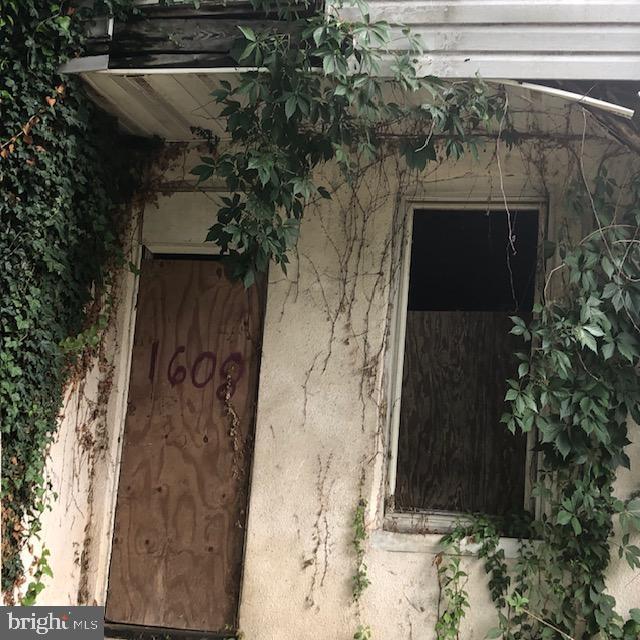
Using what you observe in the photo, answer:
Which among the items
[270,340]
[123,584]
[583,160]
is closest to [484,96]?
[583,160]

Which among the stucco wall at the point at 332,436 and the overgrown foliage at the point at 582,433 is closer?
the overgrown foliage at the point at 582,433

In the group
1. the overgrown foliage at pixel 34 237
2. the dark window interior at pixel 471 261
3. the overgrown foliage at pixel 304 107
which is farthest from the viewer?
the dark window interior at pixel 471 261

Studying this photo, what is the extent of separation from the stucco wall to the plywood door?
5.7 inches

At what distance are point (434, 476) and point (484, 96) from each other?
2.37m

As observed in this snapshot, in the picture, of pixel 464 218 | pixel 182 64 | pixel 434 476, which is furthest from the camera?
pixel 464 218

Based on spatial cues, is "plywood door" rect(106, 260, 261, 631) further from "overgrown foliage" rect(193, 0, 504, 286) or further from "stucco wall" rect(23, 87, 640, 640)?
"overgrown foliage" rect(193, 0, 504, 286)

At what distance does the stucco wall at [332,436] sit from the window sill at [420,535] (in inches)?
0.5

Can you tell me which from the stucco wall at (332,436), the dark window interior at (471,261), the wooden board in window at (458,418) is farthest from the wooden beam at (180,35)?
the wooden board in window at (458,418)

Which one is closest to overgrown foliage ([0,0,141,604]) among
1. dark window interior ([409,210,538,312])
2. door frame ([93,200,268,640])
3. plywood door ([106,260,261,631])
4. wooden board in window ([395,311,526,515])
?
door frame ([93,200,268,640])

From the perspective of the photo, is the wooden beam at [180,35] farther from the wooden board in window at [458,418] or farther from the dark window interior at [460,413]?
the wooden board in window at [458,418]

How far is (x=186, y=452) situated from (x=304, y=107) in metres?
2.38

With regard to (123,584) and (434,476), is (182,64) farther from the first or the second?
(123,584)

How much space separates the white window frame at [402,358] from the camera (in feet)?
14.8

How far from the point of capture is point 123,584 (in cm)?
484
